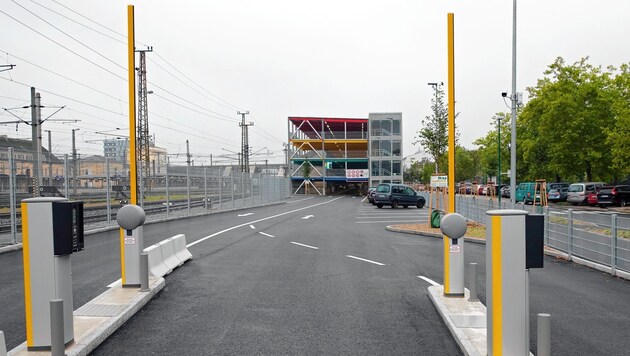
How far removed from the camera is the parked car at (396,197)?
38.8m

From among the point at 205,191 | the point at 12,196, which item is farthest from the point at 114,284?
→ the point at 205,191

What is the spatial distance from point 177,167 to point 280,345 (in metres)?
20.9

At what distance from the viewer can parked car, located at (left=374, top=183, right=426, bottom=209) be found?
1526 inches

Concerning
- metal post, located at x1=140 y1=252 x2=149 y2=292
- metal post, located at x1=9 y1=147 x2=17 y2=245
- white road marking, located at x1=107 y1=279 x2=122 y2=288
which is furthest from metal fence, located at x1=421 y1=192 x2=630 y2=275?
metal post, located at x1=9 y1=147 x2=17 y2=245

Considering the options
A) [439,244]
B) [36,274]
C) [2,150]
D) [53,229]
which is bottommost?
[439,244]

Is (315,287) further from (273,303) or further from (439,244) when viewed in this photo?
(439,244)

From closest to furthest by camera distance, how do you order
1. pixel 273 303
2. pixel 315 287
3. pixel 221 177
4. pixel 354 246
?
pixel 273 303 < pixel 315 287 < pixel 354 246 < pixel 221 177

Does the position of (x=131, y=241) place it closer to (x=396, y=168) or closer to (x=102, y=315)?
(x=102, y=315)

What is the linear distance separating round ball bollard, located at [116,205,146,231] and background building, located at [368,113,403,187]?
6613cm

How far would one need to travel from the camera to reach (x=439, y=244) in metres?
15.4

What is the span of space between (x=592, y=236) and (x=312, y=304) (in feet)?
23.6

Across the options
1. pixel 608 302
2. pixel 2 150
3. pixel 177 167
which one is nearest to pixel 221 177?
pixel 177 167

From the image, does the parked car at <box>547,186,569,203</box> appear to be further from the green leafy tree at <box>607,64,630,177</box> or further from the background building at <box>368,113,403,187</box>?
the background building at <box>368,113,403,187</box>

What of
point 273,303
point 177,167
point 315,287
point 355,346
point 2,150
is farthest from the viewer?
point 177,167
